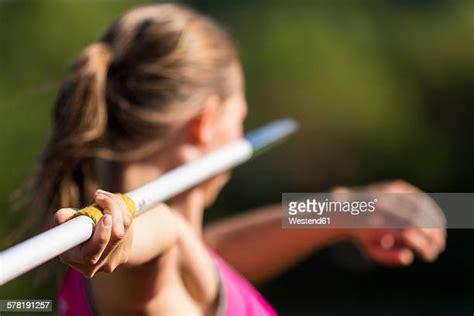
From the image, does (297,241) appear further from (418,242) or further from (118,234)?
→ (118,234)

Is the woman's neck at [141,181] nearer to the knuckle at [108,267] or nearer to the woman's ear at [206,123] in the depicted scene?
the woman's ear at [206,123]

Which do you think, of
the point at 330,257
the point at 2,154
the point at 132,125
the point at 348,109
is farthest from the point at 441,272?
the point at 2,154

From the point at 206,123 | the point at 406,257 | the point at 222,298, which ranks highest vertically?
the point at 206,123

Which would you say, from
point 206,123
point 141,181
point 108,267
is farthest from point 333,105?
point 108,267

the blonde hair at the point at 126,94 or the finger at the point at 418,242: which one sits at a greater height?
the blonde hair at the point at 126,94

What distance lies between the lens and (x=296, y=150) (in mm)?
1502

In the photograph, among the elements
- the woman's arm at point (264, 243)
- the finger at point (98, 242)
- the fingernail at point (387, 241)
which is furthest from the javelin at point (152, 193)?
the fingernail at point (387, 241)

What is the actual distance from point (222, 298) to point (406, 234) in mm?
390

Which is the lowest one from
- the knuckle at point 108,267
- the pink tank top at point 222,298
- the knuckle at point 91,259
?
the pink tank top at point 222,298

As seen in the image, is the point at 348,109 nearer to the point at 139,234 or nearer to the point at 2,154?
the point at 2,154

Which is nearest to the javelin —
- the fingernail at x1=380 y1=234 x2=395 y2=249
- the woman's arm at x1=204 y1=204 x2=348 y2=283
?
the woman's arm at x1=204 y1=204 x2=348 y2=283

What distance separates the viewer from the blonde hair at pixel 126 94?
1.11 m

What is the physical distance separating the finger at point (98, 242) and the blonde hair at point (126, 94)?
0.43 meters

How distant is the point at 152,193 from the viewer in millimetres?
895
